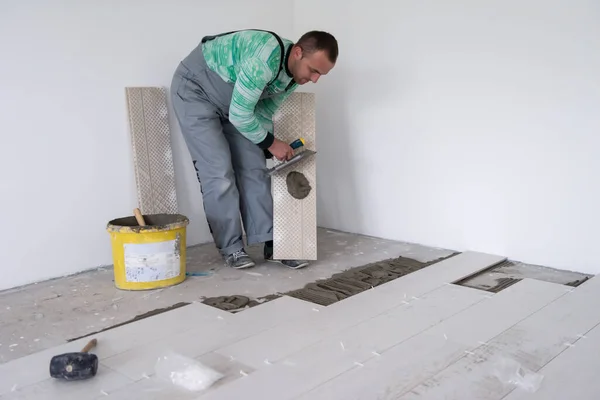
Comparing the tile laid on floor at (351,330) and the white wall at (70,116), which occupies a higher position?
the white wall at (70,116)

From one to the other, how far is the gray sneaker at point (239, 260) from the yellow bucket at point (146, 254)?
380 mm

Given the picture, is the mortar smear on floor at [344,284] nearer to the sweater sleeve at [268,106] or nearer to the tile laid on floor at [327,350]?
the tile laid on floor at [327,350]

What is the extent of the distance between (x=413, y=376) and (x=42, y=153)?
2.09m

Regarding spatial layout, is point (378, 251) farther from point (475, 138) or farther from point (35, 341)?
point (35, 341)

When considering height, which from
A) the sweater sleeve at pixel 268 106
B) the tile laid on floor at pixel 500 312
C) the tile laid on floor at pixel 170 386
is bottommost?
the tile laid on floor at pixel 500 312

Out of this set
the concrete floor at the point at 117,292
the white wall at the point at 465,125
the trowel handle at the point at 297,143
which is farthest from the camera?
the trowel handle at the point at 297,143

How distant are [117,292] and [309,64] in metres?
1.42

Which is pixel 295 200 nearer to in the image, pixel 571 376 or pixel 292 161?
pixel 292 161

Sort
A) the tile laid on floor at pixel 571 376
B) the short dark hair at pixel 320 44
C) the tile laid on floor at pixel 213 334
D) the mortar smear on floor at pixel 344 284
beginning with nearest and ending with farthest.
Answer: the tile laid on floor at pixel 571 376, the tile laid on floor at pixel 213 334, the mortar smear on floor at pixel 344 284, the short dark hair at pixel 320 44

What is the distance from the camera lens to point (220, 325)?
2.18 metres

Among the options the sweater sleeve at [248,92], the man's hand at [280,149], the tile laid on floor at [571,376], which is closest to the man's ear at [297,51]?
the sweater sleeve at [248,92]

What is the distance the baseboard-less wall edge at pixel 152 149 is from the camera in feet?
10.2

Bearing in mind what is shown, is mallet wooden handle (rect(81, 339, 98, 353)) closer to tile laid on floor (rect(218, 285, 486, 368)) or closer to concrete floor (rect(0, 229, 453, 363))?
concrete floor (rect(0, 229, 453, 363))

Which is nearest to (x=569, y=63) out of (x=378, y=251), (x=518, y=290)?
(x=518, y=290)
